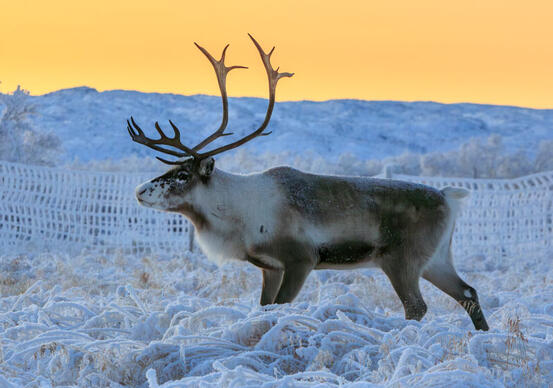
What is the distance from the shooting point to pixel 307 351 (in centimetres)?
342

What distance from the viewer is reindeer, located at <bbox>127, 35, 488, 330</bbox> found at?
4.86 meters

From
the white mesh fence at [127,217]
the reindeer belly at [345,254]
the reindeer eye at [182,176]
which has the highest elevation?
the reindeer eye at [182,176]

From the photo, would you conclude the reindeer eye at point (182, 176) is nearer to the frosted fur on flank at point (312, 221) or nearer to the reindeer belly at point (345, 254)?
the frosted fur on flank at point (312, 221)

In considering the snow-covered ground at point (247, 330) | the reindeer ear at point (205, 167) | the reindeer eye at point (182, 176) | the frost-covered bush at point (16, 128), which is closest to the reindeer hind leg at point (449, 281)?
the snow-covered ground at point (247, 330)

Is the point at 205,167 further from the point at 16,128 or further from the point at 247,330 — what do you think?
the point at 16,128

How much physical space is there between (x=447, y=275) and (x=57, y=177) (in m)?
8.74

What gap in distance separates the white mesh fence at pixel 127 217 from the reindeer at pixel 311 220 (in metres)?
6.55

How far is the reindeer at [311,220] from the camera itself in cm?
486

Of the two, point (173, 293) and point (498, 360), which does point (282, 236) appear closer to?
point (498, 360)

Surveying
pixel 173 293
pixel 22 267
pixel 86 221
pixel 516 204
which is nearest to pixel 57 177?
pixel 86 221

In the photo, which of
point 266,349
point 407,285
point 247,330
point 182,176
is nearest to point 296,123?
point 182,176

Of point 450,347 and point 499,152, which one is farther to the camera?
point 499,152

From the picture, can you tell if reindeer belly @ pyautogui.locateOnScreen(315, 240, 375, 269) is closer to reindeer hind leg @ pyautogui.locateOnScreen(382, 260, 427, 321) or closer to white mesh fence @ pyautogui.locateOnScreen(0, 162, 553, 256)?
reindeer hind leg @ pyautogui.locateOnScreen(382, 260, 427, 321)

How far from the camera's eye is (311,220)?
16.0 feet
